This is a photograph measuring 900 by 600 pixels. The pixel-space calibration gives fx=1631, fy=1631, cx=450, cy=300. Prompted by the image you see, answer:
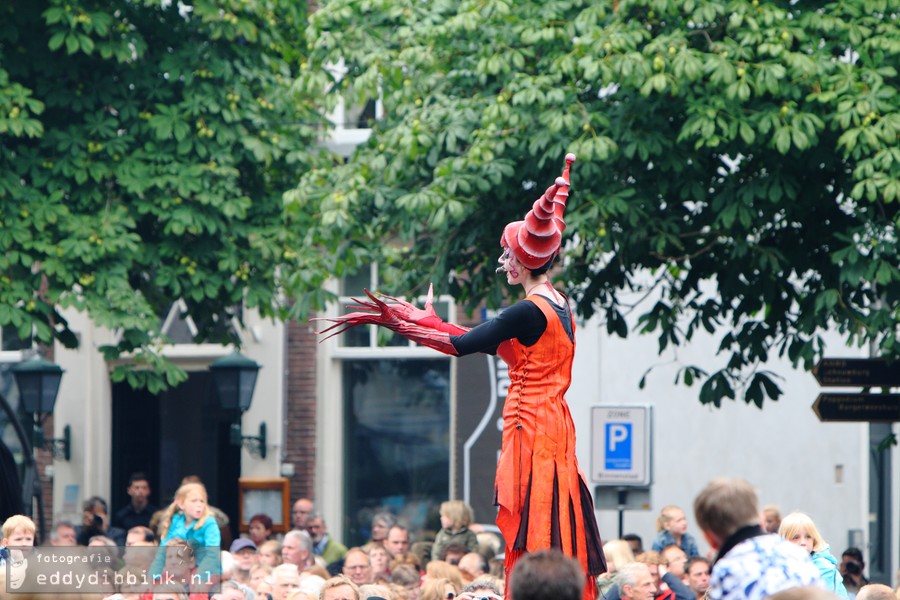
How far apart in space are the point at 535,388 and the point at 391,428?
14.5 meters

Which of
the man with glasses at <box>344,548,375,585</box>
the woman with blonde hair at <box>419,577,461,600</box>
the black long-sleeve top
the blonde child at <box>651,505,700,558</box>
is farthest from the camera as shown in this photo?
the blonde child at <box>651,505,700,558</box>

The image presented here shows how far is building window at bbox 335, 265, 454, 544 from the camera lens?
2095 centimetres

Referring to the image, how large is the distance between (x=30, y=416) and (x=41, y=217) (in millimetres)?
2542

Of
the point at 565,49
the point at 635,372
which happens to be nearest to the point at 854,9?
the point at 565,49

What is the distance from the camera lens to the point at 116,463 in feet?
71.6

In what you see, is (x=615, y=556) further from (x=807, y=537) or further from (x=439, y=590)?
(x=807, y=537)

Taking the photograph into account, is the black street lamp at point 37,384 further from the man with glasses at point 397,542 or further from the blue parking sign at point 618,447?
the blue parking sign at point 618,447

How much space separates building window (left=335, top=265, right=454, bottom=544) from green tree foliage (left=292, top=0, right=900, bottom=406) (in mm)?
6990

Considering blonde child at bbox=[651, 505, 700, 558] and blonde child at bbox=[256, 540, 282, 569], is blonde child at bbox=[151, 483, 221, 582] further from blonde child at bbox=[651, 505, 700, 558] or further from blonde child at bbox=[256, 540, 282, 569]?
blonde child at bbox=[651, 505, 700, 558]

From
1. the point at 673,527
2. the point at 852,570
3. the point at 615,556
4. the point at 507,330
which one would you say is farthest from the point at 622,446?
the point at 507,330

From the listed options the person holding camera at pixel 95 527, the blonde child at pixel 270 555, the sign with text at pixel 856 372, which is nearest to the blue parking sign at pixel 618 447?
the sign with text at pixel 856 372

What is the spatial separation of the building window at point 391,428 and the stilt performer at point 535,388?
1373 centimetres

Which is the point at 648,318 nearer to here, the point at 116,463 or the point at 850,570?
the point at 850,570

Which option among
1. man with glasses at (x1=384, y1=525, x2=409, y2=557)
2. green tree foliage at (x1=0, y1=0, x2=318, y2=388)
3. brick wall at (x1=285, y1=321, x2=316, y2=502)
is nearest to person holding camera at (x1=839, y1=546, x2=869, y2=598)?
man with glasses at (x1=384, y1=525, x2=409, y2=557)
